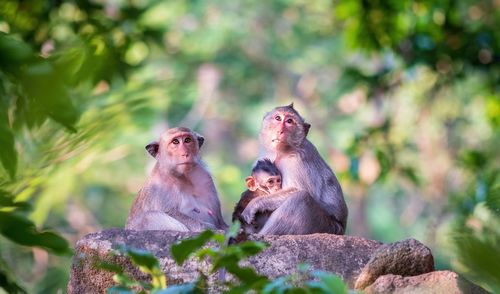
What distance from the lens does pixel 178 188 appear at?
310 inches

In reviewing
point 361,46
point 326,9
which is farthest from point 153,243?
point 326,9

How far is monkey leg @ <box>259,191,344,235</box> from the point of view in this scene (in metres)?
7.46

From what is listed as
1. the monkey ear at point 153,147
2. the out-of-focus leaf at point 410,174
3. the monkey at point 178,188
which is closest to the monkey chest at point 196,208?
the monkey at point 178,188

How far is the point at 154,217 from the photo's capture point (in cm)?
739

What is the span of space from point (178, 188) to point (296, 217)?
3.30ft

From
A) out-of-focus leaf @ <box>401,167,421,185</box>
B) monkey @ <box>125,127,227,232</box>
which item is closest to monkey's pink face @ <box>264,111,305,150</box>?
monkey @ <box>125,127,227,232</box>

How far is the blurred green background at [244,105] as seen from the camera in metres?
2.32

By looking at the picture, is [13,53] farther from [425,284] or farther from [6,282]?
[425,284]

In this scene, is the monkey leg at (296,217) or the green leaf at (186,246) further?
the monkey leg at (296,217)

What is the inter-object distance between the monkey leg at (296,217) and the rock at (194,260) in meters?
1.26

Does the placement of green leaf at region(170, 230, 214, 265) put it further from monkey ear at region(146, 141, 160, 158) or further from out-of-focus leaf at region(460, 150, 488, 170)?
out-of-focus leaf at region(460, 150, 488, 170)

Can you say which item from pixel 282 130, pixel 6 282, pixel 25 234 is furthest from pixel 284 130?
pixel 25 234

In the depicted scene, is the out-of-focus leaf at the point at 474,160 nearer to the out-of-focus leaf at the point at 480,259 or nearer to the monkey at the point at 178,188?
the monkey at the point at 178,188

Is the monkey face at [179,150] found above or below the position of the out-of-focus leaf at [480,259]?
above
